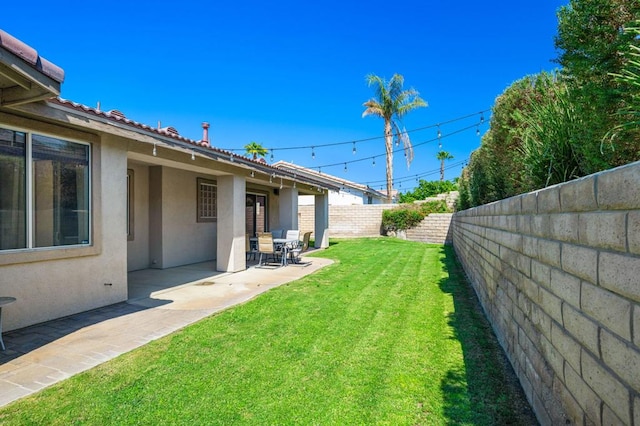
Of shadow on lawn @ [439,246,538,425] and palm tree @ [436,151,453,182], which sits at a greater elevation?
palm tree @ [436,151,453,182]

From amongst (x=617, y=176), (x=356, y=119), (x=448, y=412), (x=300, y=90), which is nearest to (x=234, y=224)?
(x=448, y=412)

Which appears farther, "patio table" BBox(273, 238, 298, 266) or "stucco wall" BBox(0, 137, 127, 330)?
"patio table" BBox(273, 238, 298, 266)

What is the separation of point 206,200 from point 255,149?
23721 mm

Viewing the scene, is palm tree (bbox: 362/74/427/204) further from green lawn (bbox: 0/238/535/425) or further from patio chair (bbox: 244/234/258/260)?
green lawn (bbox: 0/238/535/425)

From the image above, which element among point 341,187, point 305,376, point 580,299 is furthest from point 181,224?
point 341,187

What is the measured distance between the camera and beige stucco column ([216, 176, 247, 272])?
32.4 feet

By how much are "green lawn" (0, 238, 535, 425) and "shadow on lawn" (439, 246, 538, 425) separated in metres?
0.01

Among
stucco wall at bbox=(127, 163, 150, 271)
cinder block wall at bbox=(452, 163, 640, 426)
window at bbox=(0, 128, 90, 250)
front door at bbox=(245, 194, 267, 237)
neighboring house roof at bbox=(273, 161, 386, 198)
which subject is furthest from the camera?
neighboring house roof at bbox=(273, 161, 386, 198)

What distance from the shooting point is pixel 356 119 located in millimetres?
31641

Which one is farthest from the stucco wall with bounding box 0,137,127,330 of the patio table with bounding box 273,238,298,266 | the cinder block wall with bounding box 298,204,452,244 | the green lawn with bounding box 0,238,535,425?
the cinder block wall with bounding box 298,204,452,244

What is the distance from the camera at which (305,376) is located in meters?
3.68

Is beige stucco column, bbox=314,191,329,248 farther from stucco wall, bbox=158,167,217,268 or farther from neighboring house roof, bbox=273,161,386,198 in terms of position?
neighboring house roof, bbox=273,161,386,198

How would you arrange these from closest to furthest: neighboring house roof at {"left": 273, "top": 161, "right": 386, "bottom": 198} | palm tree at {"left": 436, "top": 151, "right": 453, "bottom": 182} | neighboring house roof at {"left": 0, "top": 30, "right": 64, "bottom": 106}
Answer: neighboring house roof at {"left": 0, "top": 30, "right": 64, "bottom": 106}, neighboring house roof at {"left": 273, "top": 161, "right": 386, "bottom": 198}, palm tree at {"left": 436, "top": 151, "right": 453, "bottom": 182}

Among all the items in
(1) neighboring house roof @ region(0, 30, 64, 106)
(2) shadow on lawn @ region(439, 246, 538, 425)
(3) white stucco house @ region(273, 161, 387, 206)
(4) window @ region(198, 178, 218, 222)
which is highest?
(3) white stucco house @ region(273, 161, 387, 206)
